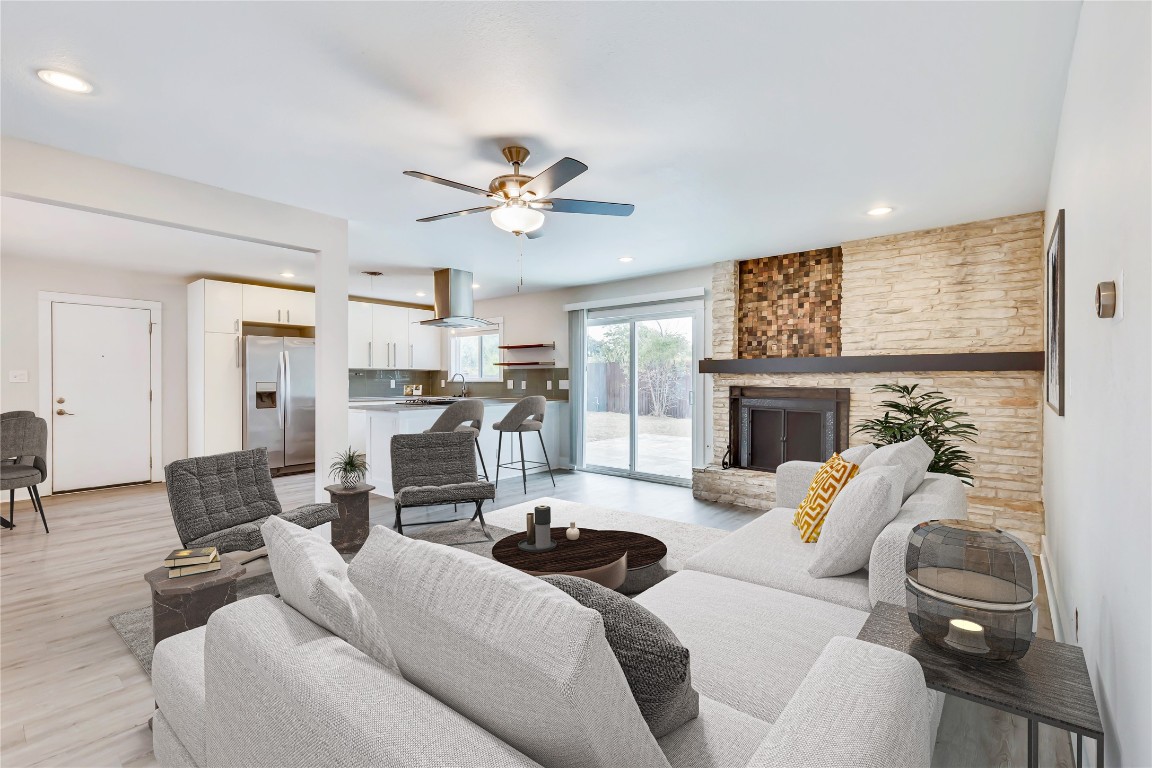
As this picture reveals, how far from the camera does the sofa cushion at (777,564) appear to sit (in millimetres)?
1947

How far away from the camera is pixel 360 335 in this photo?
24.7ft

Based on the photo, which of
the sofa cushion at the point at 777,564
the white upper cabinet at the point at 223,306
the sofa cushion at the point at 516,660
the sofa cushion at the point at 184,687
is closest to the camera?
the sofa cushion at the point at 516,660

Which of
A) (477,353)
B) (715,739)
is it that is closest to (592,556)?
(715,739)

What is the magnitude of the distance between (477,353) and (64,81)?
20.2 ft

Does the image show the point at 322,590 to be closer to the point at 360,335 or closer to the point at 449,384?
the point at 360,335

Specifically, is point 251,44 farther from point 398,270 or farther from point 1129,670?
point 398,270

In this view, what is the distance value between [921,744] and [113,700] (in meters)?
2.64

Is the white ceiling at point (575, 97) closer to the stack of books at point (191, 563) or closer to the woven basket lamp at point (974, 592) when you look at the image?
the woven basket lamp at point (974, 592)

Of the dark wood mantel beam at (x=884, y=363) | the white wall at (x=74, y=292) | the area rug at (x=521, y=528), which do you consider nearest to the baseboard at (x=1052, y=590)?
the dark wood mantel beam at (x=884, y=363)

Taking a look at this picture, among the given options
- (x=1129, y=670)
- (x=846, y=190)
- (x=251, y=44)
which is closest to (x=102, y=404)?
(x=251, y=44)

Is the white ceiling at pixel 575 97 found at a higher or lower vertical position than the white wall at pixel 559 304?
higher

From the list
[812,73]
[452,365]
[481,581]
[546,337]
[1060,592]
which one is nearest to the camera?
[481,581]

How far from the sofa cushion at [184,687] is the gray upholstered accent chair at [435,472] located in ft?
7.21

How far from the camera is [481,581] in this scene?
0.86m
